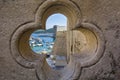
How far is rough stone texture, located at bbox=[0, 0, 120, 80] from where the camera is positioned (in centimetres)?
159

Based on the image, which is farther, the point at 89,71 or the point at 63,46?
the point at 63,46

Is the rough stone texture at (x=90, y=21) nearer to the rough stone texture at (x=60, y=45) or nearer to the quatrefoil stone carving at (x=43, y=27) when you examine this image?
the quatrefoil stone carving at (x=43, y=27)

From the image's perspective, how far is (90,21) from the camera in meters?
1.63

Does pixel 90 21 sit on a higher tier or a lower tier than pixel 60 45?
higher

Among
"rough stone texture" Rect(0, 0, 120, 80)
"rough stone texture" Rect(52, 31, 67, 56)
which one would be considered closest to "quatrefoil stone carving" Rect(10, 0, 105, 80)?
"rough stone texture" Rect(0, 0, 120, 80)

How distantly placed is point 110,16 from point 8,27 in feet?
2.70

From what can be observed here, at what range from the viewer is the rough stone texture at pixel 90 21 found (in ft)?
5.22

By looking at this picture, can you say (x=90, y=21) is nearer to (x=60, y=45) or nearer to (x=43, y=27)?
(x=43, y=27)

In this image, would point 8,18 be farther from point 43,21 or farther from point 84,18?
point 84,18

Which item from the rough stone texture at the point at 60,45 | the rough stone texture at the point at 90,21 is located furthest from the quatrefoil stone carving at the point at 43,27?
the rough stone texture at the point at 60,45

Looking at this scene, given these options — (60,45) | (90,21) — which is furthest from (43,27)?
(60,45)

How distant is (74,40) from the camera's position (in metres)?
3.31

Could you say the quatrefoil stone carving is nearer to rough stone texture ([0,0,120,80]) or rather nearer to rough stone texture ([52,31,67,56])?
rough stone texture ([0,0,120,80])

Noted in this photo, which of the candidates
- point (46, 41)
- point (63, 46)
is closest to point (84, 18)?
point (63, 46)
